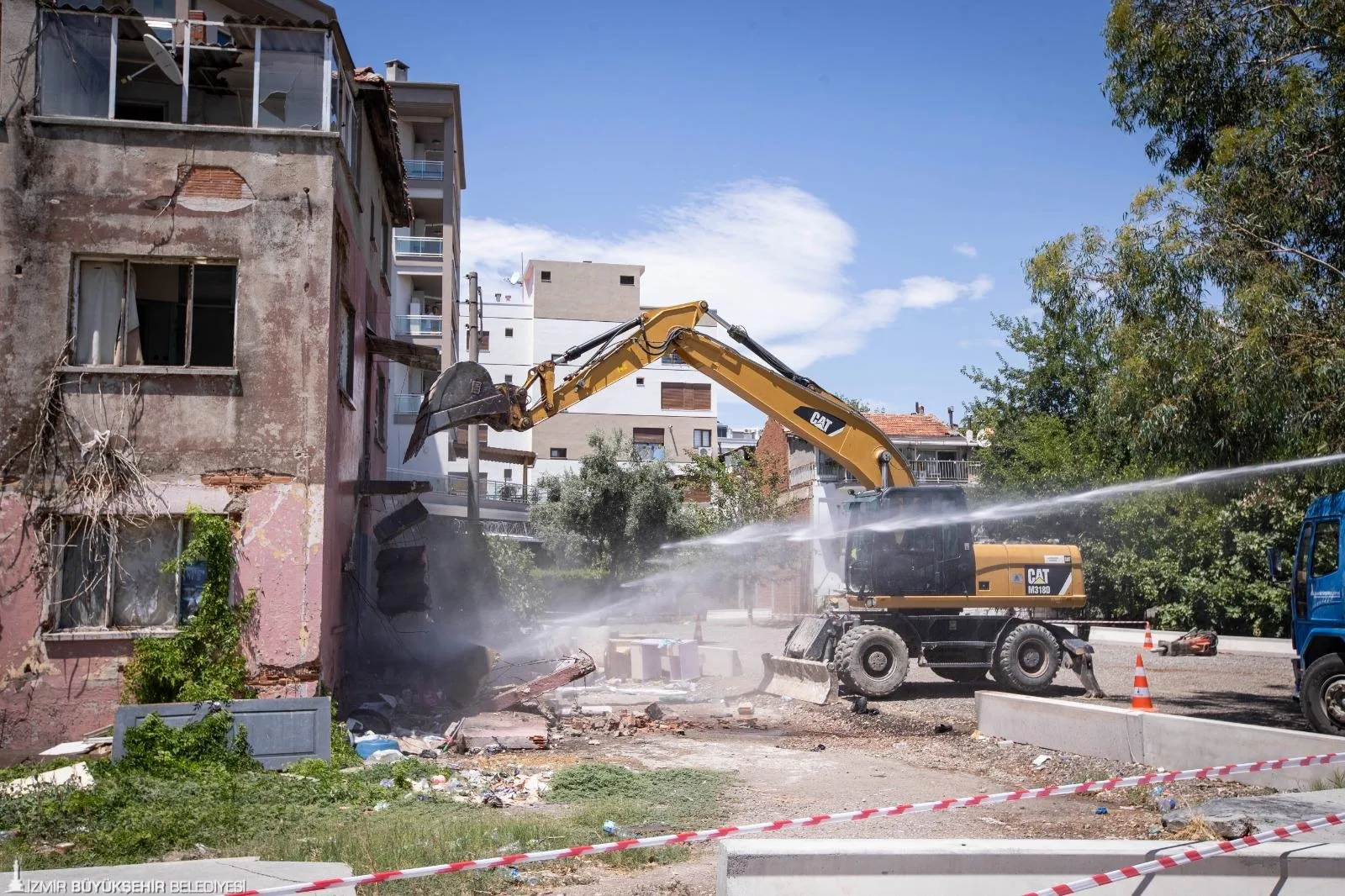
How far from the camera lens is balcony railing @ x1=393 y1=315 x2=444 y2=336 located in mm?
38406

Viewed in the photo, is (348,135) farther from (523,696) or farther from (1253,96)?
(1253,96)

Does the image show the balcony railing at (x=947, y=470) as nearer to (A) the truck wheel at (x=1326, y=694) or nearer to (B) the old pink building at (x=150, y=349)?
(A) the truck wheel at (x=1326, y=694)

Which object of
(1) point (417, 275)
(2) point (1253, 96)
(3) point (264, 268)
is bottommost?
(3) point (264, 268)

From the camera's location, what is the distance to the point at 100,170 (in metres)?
12.0

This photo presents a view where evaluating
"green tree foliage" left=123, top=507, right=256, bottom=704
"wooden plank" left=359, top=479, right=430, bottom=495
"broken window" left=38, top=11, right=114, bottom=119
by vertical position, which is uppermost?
"broken window" left=38, top=11, right=114, bottom=119

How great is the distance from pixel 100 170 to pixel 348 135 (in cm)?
355

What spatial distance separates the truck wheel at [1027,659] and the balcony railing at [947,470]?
3159cm

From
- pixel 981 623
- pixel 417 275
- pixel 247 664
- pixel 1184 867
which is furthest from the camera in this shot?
pixel 417 275

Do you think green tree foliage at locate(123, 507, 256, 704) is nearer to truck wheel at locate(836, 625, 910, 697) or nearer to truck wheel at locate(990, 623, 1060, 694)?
truck wheel at locate(836, 625, 910, 697)

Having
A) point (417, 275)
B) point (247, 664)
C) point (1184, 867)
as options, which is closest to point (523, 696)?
A: point (247, 664)

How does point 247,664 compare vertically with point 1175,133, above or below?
below

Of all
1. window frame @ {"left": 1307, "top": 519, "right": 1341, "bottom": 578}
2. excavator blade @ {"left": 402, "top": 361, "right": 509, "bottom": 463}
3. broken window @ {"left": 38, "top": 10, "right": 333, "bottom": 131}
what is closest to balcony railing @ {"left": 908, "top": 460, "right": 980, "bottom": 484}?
window frame @ {"left": 1307, "top": 519, "right": 1341, "bottom": 578}

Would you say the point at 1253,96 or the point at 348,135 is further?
the point at 348,135

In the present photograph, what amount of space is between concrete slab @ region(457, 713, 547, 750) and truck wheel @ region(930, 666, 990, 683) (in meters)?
6.74
